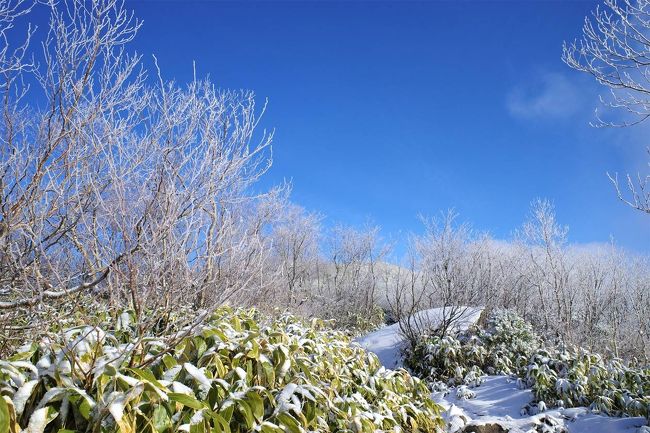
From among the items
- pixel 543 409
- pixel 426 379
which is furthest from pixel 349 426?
pixel 426 379

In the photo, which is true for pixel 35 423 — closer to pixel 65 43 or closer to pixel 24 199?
pixel 24 199

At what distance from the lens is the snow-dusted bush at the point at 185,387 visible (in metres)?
1.70

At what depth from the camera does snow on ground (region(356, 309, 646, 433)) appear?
13.8 feet

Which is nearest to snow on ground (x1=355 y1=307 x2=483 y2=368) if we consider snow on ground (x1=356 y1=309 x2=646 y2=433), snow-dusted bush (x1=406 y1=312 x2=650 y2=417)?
snow on ground (x1=356 y1=309 x2=646 y2=433)

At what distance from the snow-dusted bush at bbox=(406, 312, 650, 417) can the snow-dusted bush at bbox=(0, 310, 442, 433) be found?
2.93 m

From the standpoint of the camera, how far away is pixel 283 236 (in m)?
19.9

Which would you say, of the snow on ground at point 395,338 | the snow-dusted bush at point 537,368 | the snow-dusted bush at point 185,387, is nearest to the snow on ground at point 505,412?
the snow on ground at point 395,338

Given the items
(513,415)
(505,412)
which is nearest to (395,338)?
(505,412)

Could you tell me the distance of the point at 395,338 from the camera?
370 inches

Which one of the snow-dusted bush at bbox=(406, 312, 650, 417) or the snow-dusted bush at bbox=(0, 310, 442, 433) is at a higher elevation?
the snow-dusted bush at bbox=(0, 310, 442, 433)

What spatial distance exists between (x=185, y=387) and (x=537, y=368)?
215 inches

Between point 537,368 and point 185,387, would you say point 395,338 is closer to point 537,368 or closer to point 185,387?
point 537,368

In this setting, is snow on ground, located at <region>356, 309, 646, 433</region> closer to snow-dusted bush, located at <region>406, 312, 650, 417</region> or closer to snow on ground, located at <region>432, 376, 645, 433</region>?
snow on ground, located at <region>432, 376, 645, 433</region>

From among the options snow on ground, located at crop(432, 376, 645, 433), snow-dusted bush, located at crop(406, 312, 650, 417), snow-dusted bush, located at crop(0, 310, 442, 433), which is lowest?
snow on ground, located at crop(432, 376, 645, 433)
